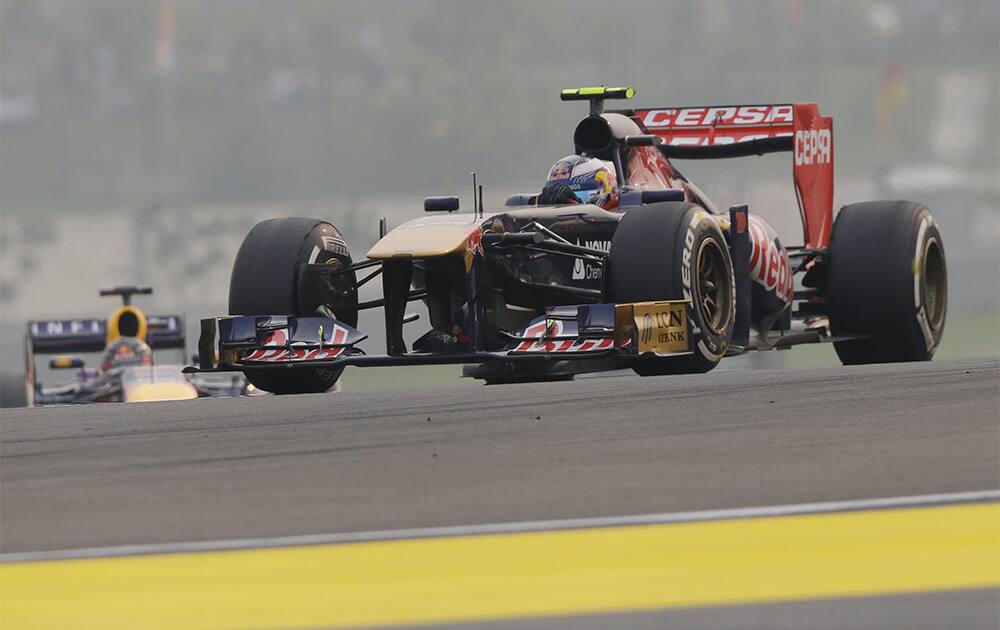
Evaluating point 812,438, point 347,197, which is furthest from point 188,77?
point 812,438

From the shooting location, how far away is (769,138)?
39.4 feet

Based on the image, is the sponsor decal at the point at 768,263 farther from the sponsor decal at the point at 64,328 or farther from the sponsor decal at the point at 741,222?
the sponsor decal at the point at 64,328

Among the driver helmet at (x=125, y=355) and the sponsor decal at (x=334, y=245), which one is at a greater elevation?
the sponsor decal at (x=334, y=245)

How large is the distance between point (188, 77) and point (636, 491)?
48.9 m

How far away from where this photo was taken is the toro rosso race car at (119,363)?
49.0ft

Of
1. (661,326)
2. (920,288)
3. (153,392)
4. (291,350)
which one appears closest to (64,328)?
(153,392)

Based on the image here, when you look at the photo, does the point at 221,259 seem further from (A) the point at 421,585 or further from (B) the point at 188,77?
(A) the point at 421,585

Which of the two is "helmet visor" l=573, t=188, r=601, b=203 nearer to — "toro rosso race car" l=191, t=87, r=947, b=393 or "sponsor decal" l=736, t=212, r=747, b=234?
"toro rosso race car" l=191, t=87, r=947, b=393

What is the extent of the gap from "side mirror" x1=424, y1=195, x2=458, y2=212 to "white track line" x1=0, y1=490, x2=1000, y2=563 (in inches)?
225

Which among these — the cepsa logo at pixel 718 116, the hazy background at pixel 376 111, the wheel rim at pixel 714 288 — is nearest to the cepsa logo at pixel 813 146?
the cepsa logo at pixel 718 116

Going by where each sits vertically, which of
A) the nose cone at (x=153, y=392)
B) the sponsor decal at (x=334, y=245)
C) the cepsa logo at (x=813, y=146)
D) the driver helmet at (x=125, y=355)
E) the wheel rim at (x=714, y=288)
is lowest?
the nose cone at (x=153, y=392)

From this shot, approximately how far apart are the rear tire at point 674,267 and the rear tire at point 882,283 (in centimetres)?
154

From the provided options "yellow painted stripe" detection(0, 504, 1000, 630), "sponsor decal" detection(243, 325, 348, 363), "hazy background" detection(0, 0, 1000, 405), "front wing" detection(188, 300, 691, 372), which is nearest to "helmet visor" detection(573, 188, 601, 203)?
"front wing" detection(188, 300, 691, 372)

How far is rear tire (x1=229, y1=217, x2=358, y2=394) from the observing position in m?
10.1
